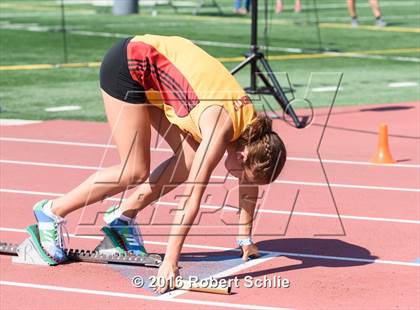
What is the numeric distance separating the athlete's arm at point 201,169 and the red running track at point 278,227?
13.4 inches

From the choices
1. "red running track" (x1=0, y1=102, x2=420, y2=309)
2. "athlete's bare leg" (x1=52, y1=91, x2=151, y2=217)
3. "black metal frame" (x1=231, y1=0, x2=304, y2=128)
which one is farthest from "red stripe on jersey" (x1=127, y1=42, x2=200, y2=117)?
"black metal frame" (x1=231, y1=0, x2=304, y2=128)

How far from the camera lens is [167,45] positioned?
24.7 feet

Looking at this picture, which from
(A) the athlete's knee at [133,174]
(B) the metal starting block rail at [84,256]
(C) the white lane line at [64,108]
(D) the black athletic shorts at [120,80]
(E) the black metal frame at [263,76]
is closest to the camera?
(D) the black athletic shorts at [120,80]

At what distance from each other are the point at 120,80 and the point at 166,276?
140 cm

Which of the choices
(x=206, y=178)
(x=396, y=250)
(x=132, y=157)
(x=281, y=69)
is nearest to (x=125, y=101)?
(x=132, y=157)

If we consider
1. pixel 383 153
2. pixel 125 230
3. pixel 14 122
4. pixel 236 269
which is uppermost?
pixel 125 230

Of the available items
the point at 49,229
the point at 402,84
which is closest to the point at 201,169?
the point at 49,229

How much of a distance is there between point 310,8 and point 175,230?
94.1ft

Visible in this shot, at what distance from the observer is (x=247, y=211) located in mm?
7906

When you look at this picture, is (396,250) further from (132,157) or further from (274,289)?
(132,157)

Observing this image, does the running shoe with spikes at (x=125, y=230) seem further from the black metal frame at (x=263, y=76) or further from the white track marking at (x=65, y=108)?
the white track marking at (x=65, y=108)

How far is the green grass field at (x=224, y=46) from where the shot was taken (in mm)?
17281

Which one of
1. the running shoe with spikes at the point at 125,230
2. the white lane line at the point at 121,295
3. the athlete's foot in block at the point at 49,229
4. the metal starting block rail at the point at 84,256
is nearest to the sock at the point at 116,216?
the running shoe with spikes at the point at 125,230

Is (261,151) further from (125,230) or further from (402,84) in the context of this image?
(402,84)
